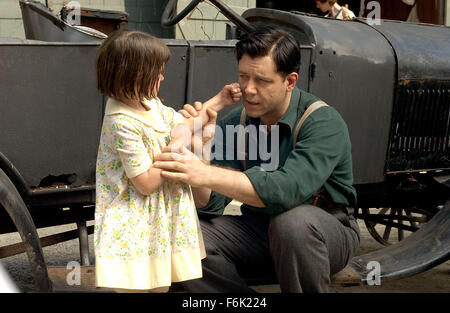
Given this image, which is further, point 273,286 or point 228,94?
point 273,286

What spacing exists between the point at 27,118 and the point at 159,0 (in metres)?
6.24

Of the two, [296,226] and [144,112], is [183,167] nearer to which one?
[144,112]

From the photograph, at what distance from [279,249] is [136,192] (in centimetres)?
58

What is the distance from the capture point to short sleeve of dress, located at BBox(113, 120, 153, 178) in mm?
2217

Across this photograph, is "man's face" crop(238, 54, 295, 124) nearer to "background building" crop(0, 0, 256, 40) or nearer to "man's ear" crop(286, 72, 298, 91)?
"man's ear" crop(286, 72, 298, 91)

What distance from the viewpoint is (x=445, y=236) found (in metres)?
3.22

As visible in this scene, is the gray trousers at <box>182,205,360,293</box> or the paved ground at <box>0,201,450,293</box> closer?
the gray trousers at <box>182,205,360,293</box>

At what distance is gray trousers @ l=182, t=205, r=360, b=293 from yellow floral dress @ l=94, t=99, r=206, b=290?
28 cm

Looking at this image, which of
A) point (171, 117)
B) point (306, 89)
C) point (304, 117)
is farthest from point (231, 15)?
point (171, 117)

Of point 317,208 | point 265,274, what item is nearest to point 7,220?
point 265,274

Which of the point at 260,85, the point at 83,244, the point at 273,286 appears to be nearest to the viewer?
the point at 260,85

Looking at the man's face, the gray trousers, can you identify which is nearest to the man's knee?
the gray trousers

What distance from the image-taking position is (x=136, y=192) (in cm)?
230

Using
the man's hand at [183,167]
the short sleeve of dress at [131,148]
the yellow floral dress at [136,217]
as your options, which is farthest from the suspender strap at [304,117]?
the short sleeve of dress at [131,148]
